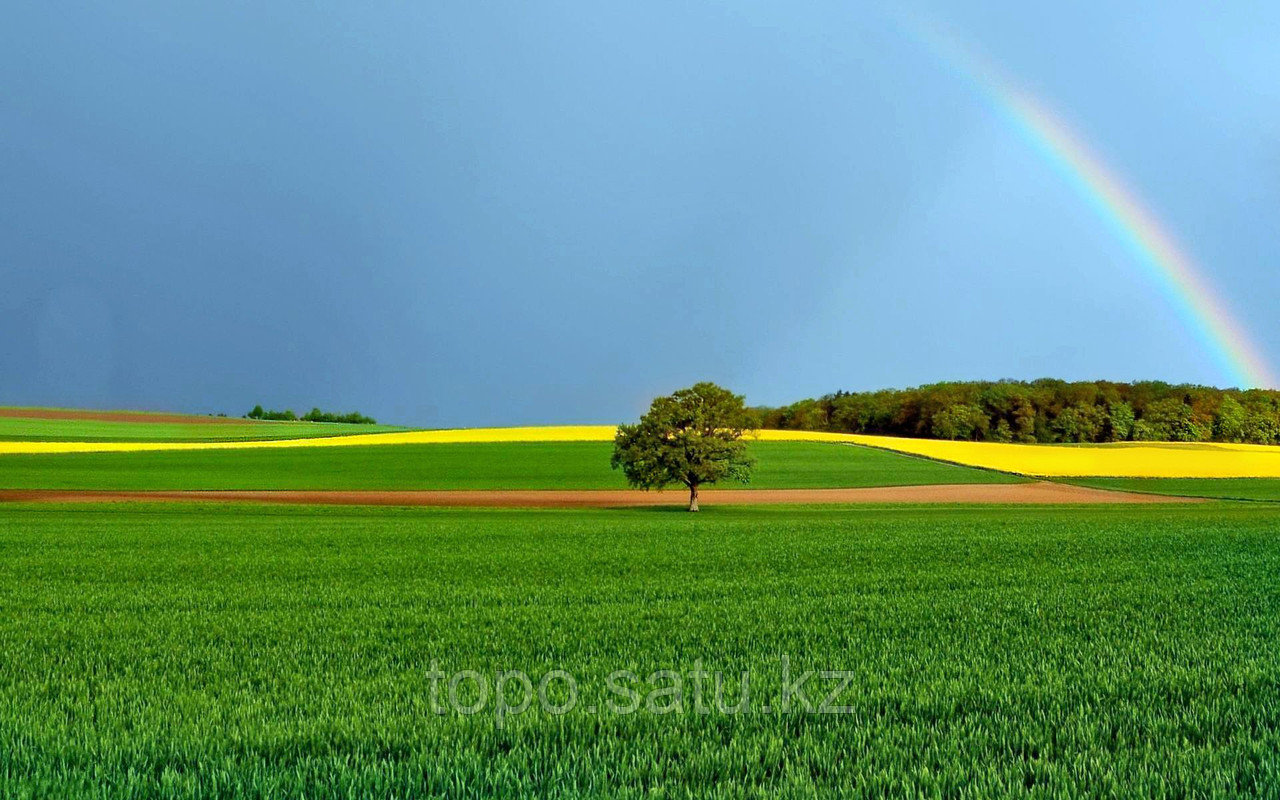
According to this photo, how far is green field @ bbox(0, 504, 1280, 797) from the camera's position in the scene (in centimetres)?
548

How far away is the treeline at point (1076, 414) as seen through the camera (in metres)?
112

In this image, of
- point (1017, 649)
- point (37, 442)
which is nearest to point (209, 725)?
point (1017, 649)

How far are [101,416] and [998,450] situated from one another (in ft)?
330

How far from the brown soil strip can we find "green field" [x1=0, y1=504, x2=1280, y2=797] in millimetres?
99799

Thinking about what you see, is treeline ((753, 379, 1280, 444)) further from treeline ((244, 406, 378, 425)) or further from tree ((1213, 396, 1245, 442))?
treeline ((244, 406, 378, 425))

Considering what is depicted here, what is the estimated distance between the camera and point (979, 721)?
6.54 metres

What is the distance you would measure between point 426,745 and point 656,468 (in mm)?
39686

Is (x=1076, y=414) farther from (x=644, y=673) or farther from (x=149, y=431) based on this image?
(x=644, y=673)

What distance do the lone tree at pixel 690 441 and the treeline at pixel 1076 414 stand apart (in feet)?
214

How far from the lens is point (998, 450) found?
82.4 metres

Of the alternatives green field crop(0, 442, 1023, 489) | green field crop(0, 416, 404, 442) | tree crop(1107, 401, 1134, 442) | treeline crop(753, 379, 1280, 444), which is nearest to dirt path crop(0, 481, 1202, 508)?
green field crop(0, 442, 1023, 489)

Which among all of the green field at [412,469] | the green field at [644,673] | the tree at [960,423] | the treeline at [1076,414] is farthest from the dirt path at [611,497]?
the treeline at [1076,414]

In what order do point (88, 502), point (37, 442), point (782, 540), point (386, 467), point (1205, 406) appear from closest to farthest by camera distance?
point (782, 540)
point (88, 502)
point (386, 467)
point (37, 442)
point (1205, 406)

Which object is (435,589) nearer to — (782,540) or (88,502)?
(782,540)
